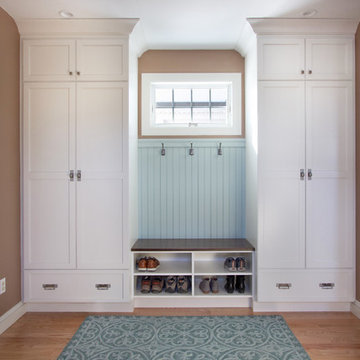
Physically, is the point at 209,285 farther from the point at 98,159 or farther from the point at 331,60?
the point at 331,60

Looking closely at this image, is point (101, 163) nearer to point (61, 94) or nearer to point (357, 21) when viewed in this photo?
point (61, 94)

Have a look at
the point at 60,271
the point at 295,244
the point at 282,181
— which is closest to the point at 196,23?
the point at 282,181

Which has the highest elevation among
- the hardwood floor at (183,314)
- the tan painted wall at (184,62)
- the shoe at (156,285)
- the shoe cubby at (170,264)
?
the tan painted wall at (184,62)

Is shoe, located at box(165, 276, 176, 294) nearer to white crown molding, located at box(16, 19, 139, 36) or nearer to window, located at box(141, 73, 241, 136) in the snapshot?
window, located at box(141, 73, 241, 136)

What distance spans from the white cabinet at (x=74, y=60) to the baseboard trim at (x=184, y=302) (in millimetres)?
1981

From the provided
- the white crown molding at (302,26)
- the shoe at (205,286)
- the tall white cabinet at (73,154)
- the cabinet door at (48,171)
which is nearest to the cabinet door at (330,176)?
the white crown molding at (302,26)

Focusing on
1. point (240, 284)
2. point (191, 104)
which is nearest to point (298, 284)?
point (240, 284)

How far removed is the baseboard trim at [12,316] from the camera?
226 cm

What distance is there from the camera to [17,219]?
8.17 feet

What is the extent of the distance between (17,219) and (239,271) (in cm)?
198

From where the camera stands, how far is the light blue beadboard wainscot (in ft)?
9.83

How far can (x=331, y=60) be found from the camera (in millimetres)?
2551

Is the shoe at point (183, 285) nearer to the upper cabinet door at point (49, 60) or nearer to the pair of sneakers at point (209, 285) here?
the pair of sneakers at point (209, 285)

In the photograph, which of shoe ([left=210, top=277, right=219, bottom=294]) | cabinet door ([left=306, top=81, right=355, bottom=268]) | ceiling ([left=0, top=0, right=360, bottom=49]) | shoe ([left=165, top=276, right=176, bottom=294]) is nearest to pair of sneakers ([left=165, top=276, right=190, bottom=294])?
shoe ([left=165, top=276, right=176, bottom=294])
